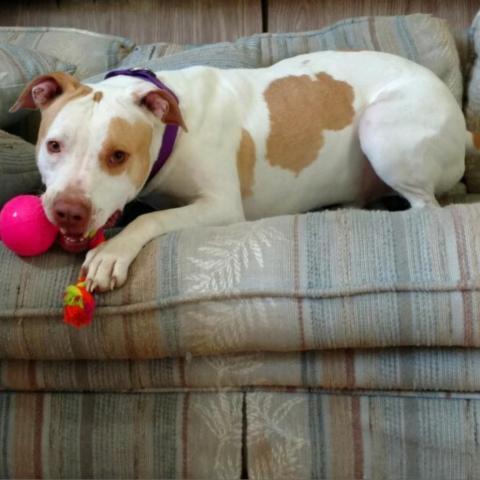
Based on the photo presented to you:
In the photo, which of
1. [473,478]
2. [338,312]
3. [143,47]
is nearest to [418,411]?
[473,478]

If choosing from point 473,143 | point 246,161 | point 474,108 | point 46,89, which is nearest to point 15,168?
point 46,89

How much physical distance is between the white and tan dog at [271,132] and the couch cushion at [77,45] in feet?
2.02

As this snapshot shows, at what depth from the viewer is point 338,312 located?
3.58 feet

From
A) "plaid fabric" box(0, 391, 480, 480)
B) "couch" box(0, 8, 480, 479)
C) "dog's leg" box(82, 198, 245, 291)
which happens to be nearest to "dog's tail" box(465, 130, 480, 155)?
"couch" box(0, 8, 480, 479)

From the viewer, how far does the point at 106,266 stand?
1.12 meters

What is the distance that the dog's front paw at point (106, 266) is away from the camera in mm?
1109

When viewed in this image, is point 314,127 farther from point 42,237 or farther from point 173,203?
point 42,237

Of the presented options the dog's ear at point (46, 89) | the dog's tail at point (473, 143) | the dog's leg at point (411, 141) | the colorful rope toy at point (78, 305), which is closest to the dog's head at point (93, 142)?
the dog's ear at point (46, 89)

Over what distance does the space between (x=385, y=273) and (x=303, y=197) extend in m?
0.60

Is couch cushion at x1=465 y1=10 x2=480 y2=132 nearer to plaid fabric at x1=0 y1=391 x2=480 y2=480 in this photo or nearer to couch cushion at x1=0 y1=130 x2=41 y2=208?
plaid fabric at x1=0 y1=391 x2=480 y2=480

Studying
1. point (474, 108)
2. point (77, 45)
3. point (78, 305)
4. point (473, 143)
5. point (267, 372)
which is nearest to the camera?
point (78, 305)

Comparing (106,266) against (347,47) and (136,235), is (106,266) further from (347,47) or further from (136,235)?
(347,47)

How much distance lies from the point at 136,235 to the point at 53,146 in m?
0.23

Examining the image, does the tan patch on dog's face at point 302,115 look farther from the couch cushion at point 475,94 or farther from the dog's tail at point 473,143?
the couch cushion at point 475,94
